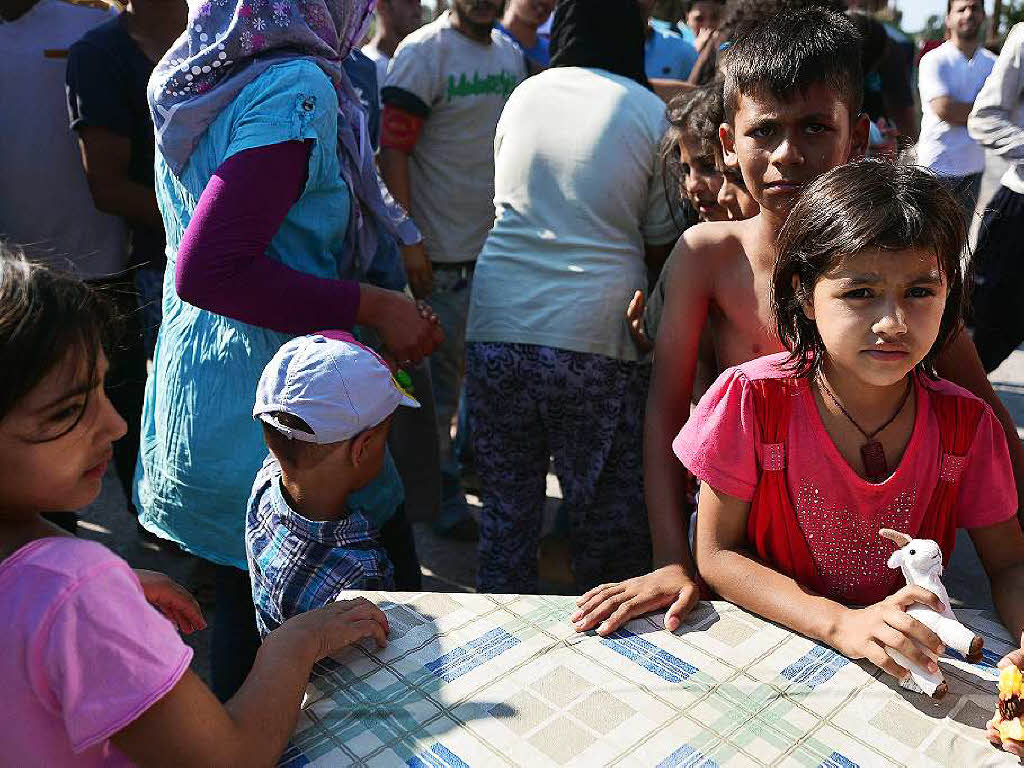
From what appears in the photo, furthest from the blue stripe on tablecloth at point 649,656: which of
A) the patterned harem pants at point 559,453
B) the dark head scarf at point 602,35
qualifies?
the dark head scarf at point 602,35

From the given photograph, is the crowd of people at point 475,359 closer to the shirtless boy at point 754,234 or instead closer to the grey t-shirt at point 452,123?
the shirtless boy at point 754,234

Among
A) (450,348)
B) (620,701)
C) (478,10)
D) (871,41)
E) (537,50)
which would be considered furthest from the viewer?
(537,50)

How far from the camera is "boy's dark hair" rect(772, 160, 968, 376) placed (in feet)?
4.41

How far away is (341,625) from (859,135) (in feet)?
4.57

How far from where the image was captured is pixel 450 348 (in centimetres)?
377

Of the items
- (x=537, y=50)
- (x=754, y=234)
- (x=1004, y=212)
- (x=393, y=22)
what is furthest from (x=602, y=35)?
(x=393, y=22)

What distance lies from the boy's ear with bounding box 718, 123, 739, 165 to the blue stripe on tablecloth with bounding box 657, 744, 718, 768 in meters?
1.18

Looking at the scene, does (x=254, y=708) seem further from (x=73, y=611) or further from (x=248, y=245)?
(x=248, y=245)

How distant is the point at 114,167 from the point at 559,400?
1.53 meters

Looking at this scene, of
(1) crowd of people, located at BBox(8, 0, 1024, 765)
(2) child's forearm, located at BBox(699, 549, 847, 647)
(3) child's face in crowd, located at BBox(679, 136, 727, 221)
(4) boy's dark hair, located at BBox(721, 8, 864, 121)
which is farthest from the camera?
(3) child's face in crowd, located at BBox(679, 136, 727, 221)

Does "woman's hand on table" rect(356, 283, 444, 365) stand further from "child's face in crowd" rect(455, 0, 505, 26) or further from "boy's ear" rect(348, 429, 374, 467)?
"child's face in crowd" rect(455, 0, 505, 26)

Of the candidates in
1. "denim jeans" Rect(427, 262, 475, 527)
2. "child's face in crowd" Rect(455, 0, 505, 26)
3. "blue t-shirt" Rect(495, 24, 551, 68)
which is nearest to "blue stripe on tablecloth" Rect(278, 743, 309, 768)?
"denim jeans" Rect(427, 262, 475, 527)

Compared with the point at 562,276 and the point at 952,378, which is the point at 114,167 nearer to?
the point at 562,276

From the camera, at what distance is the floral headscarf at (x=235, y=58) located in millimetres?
1666
